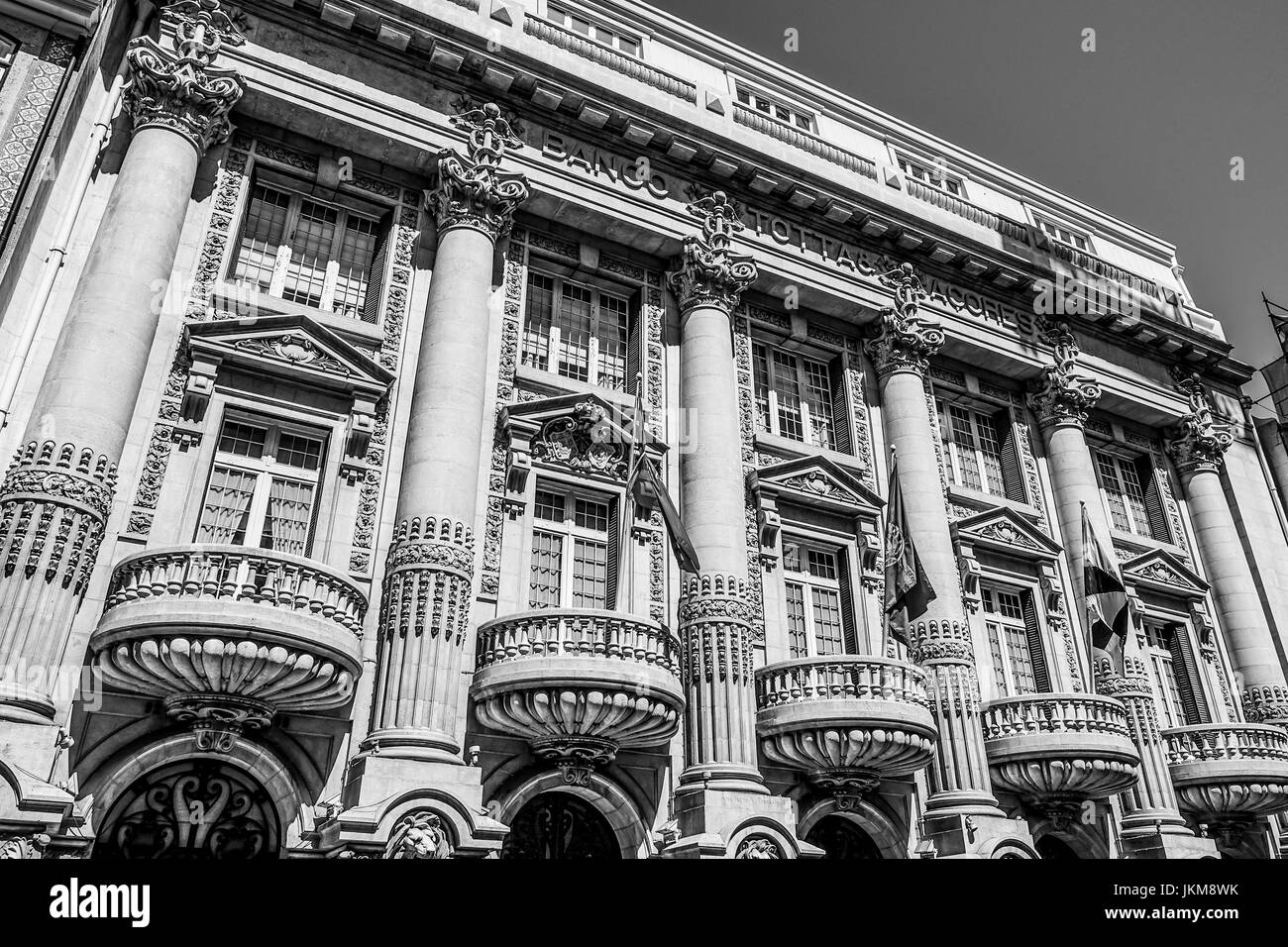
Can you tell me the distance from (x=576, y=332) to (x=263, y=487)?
28.1 ft

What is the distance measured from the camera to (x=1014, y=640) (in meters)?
24.6

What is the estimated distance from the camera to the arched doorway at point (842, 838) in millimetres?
19688

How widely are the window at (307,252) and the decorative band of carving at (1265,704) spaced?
87.7 feet

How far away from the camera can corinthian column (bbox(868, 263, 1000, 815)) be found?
20281mm

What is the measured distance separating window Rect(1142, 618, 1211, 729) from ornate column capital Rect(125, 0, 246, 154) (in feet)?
88.3

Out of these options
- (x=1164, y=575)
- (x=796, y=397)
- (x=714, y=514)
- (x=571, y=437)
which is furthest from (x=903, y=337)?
(x=1164, y=575)

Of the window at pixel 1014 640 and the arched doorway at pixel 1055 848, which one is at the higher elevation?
the window at pixel 1014 640

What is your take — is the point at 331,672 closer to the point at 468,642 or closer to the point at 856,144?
the point at 468,642

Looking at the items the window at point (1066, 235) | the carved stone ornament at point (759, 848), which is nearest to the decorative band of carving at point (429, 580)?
the carved stone ornament at point (759, 848)

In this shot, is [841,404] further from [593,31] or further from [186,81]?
[186,81]

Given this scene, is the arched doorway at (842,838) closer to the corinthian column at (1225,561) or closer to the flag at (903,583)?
the flag at (903,583)

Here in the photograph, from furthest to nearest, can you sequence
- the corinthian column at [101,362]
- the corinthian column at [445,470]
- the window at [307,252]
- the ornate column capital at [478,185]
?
the ornate column capital at [478,185] < the window at [307,252] < the corinthian column at [445,470] < the corinthian column at [101,362]

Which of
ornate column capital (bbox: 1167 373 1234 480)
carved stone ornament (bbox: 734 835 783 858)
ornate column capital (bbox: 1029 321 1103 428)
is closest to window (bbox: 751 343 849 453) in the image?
ornate column capital (bbox: 1029 321 1103 428)
